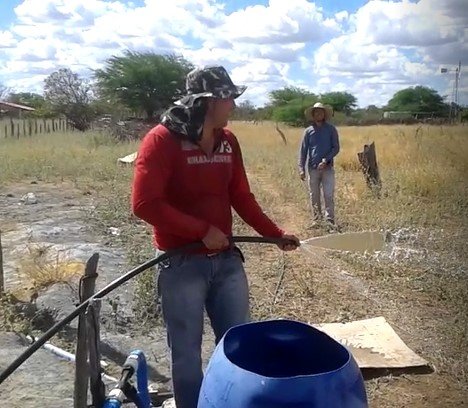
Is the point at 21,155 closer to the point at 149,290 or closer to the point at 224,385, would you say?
the point at 149,290

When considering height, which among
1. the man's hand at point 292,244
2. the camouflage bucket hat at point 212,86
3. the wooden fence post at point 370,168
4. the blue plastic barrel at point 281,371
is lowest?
the wooden fence post at point 370,168

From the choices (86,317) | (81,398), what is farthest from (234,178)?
(81,398)

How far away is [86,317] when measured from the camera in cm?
255

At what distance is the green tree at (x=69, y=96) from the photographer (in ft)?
106

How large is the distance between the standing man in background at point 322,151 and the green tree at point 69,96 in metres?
25.0

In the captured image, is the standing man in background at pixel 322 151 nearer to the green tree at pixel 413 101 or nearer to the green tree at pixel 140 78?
the green tree at pixel 413 101

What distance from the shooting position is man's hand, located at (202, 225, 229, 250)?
8.66ft

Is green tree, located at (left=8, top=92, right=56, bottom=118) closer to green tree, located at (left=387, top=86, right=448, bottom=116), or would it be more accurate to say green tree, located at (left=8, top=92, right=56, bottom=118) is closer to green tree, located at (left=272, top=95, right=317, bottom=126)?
green tree, located at (left=272, top=95, right=317, bottom=126)

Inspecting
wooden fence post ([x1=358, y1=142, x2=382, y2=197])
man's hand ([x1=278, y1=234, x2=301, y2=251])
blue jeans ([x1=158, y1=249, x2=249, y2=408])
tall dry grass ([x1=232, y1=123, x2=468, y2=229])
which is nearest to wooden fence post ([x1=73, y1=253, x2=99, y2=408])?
blue jeans ([x1=158, y1=249, x2=249, y2=408])

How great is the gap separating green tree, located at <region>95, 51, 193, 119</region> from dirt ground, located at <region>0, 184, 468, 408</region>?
24073 mm

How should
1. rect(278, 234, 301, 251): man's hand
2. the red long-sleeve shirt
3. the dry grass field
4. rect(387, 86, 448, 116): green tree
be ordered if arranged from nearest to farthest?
1. the red long-sleeve shirt
2. rect(278, 234, 301, 251): man's hand
3. the dry grass field
4. rect(387, 86, 448, 116): green tree

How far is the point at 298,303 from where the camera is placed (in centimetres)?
532

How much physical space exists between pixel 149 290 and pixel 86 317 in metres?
2.41

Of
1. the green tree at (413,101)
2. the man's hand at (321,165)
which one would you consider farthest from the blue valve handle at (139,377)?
the green tree at (413,101)
